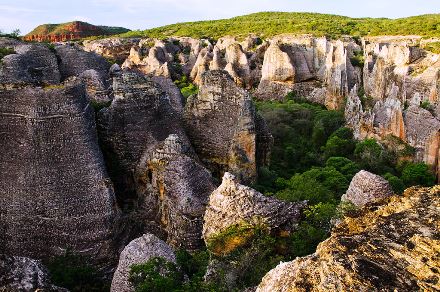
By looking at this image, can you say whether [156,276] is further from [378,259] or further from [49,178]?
[378,259]

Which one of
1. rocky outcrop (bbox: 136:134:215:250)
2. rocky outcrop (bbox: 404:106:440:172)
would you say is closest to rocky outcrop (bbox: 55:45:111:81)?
rocky outcrop (bbox: 136:134:215:250)

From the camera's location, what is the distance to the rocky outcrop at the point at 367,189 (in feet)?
47.4

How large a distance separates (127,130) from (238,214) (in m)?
5.34

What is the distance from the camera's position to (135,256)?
36.4 ft

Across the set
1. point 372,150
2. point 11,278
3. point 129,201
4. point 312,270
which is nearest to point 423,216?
point 312,270

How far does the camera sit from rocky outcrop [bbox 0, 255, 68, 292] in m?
9.88

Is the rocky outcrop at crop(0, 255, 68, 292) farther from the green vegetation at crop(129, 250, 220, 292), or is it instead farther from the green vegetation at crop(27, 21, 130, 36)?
the green vegetation at crop(27, 21, 130, 36)

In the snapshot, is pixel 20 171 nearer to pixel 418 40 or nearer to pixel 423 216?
pixel 423 216

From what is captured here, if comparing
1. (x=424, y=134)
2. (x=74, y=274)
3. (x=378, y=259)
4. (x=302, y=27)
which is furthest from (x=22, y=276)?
(x=302, y=27)

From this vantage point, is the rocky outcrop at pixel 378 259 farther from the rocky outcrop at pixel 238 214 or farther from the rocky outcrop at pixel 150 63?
the rocky outcrop at pixel 150 63

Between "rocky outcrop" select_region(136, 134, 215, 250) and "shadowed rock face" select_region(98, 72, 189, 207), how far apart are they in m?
0.38

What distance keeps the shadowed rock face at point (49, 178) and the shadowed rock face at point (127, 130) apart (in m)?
2.09

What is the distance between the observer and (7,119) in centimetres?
1280

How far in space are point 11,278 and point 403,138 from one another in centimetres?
2356
